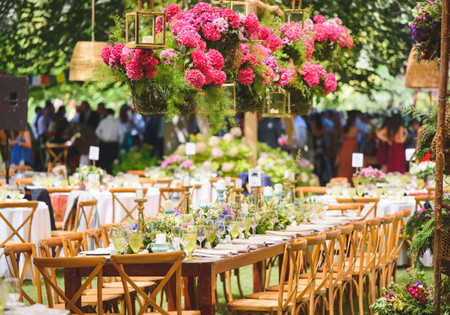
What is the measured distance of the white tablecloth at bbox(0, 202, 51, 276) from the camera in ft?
28.1

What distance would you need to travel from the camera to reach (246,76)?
621 cm

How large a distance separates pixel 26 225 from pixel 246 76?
3.56 m

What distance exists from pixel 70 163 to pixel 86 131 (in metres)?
0.73

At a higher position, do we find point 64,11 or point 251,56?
point 64,11

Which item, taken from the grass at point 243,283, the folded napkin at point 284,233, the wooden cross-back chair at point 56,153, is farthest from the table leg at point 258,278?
the wooden cross-back chair at point 56,153

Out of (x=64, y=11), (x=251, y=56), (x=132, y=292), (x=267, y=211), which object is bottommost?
(x=132, y=292)

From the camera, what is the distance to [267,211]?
6961 millimetres

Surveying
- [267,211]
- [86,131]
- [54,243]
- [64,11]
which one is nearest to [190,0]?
[64,11]

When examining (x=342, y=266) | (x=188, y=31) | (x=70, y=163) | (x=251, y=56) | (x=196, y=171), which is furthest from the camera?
(x=70, y=163)

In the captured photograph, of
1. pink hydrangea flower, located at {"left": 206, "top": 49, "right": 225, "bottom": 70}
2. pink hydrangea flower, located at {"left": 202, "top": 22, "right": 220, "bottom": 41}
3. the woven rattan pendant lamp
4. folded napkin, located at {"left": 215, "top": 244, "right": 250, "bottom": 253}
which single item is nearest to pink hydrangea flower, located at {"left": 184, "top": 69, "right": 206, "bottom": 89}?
pink hydrangea flower, located at {"left": 206, "top": 49, "right": 225, "bottom": 70}

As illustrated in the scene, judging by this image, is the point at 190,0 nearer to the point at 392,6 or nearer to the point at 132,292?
the point at 392,6

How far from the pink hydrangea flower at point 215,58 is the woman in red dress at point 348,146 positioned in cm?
1051

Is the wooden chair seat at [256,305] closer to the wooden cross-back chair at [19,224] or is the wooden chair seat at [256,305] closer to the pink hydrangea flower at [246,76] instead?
the pink hydrangea flower at [246,76]

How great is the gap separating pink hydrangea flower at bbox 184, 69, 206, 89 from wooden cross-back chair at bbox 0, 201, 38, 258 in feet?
10.0
